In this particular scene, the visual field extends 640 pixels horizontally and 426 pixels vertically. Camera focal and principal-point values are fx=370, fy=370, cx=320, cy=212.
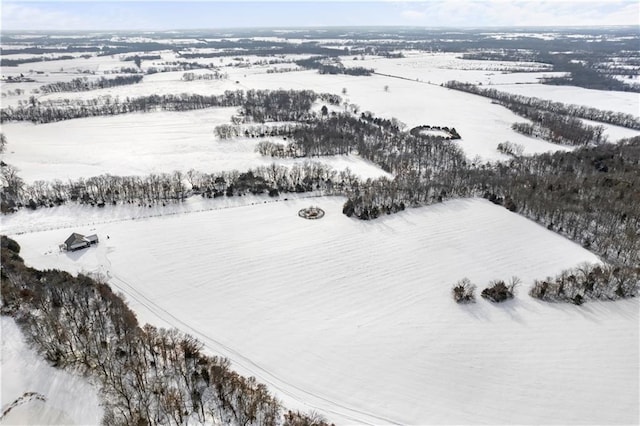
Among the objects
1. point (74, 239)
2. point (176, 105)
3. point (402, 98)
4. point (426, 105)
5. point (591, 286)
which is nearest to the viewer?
point (591, 286)

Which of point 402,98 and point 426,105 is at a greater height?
point 402,98

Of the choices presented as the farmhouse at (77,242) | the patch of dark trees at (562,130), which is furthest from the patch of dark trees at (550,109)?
the farmhouse at (77,242)

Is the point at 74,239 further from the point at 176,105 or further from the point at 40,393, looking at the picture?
the point at 176,105

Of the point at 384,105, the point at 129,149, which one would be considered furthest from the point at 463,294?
the point at 384,105

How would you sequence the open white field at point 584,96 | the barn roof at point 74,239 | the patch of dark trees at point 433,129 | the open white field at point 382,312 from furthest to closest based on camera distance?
the open white field at point 584,96 < the patch of dark trees at point 433,129 < the barn roof at point 74,239 < the open white field at point 382,312

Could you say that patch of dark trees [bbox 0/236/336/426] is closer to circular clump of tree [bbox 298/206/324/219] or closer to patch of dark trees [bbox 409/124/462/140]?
circular clump of tree [bbox 298/206/324/219]

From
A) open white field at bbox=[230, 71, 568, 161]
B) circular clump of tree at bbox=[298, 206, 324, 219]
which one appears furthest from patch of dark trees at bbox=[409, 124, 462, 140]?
circular clump of tree at bbox=[298, 206, 324, 219]

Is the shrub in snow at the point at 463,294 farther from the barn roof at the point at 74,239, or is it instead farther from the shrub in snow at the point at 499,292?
the barn roof at the point at 74,239
